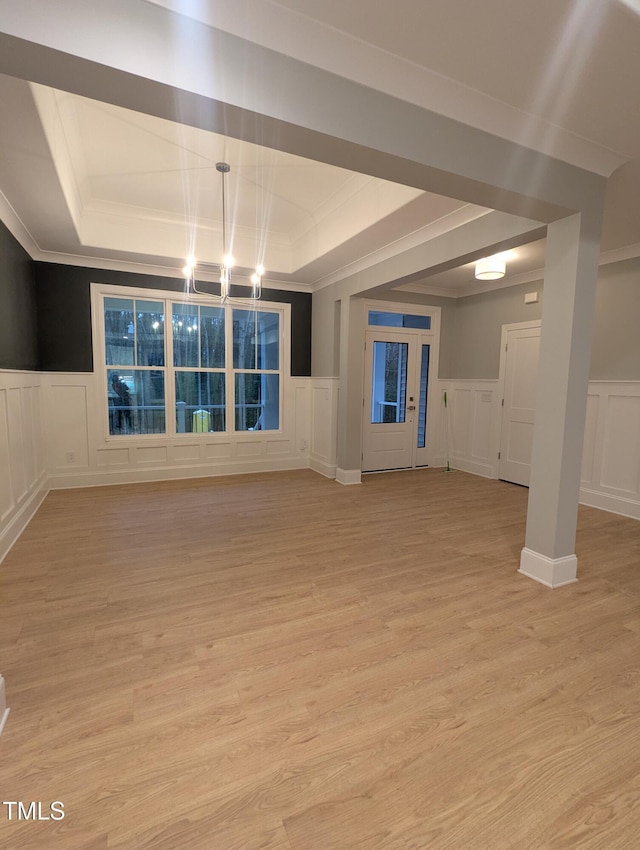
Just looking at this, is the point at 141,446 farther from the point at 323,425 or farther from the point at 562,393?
the point at 562,393

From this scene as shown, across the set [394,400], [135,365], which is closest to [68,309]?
[135,365]

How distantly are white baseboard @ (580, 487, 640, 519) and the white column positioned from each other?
191 centimetres

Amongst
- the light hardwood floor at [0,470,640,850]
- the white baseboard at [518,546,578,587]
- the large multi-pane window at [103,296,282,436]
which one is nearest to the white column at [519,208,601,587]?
the white baseboard at [518,546,578,587]

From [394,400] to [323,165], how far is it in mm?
3387

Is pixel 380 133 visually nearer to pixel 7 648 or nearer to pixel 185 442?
pixel 7 648

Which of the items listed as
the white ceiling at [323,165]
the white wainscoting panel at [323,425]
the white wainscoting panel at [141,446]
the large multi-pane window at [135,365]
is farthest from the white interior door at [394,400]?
the large multi-pane window at [135,365]

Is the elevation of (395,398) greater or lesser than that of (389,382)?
lesser

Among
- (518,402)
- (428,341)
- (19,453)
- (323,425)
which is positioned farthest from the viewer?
(428,341)

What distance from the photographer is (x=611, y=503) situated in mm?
4285

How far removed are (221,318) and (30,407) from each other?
2.48 metres

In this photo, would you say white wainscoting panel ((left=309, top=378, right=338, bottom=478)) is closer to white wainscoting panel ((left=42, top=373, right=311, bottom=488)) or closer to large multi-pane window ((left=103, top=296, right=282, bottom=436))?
white wainscoting panel ((left=42, top=373, right=311, bottom=488))

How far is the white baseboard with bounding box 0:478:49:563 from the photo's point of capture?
9.91 feet

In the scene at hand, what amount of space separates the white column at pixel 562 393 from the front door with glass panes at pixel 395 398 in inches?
123

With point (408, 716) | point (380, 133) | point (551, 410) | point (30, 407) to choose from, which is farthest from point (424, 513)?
point (30, 407)
